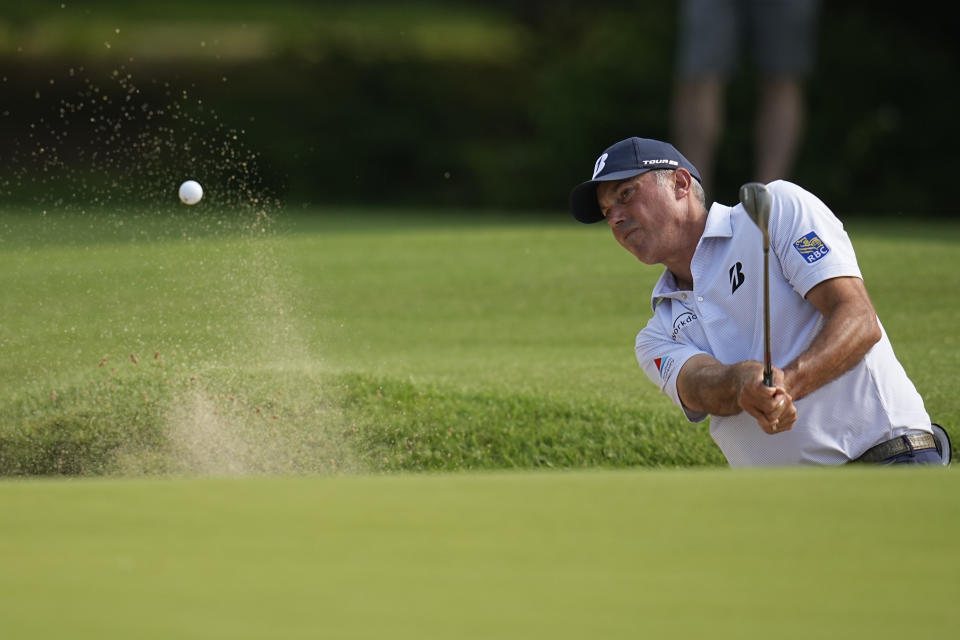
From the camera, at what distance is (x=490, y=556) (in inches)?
64.9

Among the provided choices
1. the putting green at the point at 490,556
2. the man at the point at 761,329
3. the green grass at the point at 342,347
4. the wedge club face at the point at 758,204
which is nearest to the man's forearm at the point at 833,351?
the man at the point at 761,329

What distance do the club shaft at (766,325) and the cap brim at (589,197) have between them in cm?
48

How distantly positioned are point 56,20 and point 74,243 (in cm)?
1223

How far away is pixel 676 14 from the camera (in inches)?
473

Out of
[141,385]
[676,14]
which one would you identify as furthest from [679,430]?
[676,14]

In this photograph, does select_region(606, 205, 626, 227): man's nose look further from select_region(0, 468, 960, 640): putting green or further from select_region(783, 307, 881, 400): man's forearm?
select_region(0, 468, 960, 640): putting green

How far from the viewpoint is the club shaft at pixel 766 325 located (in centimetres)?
281

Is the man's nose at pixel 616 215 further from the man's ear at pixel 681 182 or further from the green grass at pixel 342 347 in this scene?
the green grass at pixel 342 347

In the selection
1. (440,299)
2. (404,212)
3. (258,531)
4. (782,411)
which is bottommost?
(404,212)

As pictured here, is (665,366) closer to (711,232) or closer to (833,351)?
(711,232)

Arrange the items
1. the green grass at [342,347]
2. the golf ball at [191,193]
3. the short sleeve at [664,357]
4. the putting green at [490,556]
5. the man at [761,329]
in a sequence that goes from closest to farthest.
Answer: the putting green at [490,556]
the man at [761,329]
the short sleeve at [664,357]
the green grass at [342,347]
the golf ball at [191,193]

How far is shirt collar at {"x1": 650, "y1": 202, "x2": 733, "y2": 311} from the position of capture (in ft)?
10.5

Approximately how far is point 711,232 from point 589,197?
380mm

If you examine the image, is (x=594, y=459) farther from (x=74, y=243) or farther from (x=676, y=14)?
(x=676, y=14)
